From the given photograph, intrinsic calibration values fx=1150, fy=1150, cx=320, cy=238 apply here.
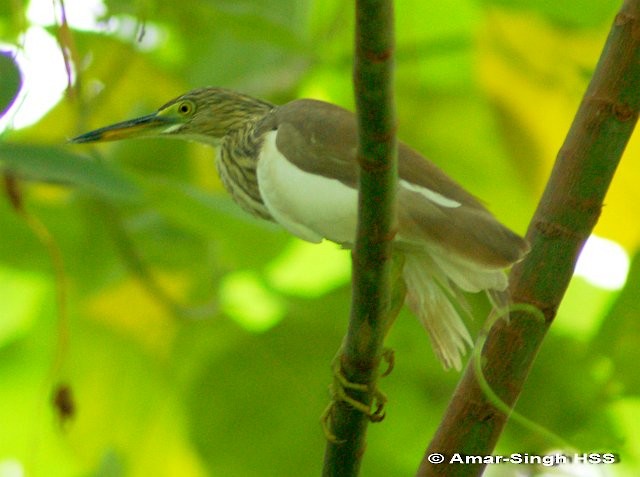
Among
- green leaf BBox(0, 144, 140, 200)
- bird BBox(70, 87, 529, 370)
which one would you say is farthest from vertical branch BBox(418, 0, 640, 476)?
green leaf BBox(0, 144, 140, 200)

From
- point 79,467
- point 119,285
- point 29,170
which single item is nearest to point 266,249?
point 119,285

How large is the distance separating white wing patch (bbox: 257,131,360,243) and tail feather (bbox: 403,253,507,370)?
0.32ft

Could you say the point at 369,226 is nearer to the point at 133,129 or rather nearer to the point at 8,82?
A: the point at 8,82

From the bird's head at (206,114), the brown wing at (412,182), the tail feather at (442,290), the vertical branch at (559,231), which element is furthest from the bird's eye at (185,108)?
the vertical branch at (559,231)

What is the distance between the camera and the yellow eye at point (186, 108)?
53.4 inches

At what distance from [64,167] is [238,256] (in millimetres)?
678

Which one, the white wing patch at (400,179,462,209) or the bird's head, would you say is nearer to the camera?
the white wing patch at (400,179,462,209)

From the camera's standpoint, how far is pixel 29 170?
110 cm

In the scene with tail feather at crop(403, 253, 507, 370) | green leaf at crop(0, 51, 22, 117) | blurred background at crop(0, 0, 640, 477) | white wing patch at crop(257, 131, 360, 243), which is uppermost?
green leaf at crop(0, 51, 22, 117)

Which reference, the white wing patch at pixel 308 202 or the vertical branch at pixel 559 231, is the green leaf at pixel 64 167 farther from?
the vertical branch at pixel 559 231

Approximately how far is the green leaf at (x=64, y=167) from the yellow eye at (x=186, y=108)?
0.58ft

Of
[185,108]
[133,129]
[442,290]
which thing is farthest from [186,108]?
[442,290]

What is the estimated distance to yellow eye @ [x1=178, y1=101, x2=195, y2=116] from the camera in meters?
1.36

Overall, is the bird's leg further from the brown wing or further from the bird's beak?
the bird's beak
